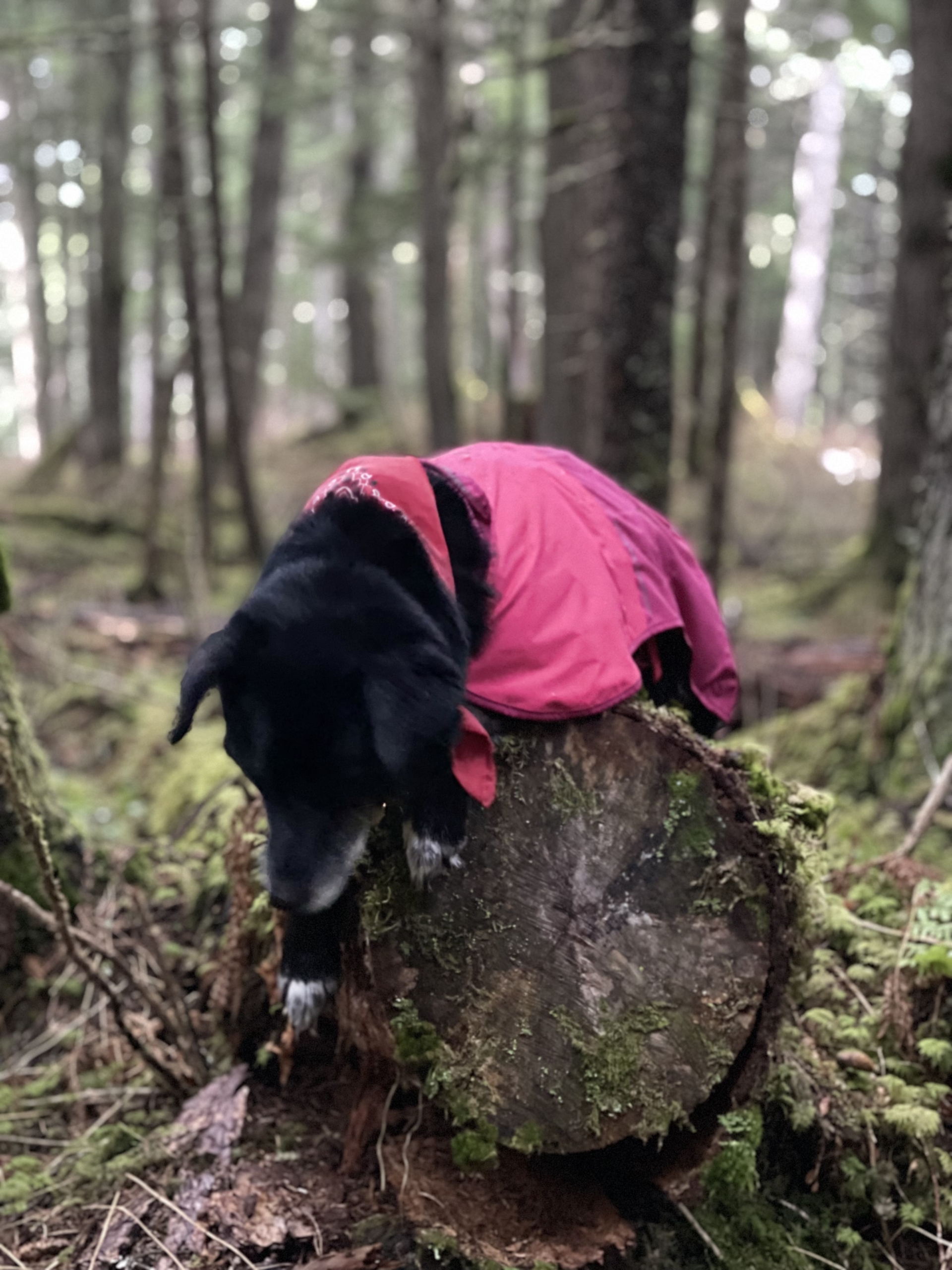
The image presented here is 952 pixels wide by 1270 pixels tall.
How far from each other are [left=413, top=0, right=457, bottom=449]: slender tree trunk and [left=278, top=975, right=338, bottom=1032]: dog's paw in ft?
32.8

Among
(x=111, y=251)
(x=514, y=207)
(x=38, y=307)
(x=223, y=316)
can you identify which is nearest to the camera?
(x=223, y=316)

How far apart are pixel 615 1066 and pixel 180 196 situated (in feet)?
33.2

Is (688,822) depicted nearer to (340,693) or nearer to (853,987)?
(340,693)

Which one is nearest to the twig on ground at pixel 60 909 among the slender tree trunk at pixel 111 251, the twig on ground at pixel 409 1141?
the twig on ground at pixel 409 1141

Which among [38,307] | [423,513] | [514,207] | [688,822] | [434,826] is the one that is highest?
[423,513]

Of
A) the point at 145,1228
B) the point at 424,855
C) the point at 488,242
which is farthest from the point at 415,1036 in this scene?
the point at 488,242

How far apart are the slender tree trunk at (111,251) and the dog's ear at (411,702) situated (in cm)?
1655

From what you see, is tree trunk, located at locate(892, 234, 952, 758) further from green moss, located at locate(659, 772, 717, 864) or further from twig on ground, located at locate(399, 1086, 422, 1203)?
twig on ground, located at locate(399, 1086, 422, 1203)

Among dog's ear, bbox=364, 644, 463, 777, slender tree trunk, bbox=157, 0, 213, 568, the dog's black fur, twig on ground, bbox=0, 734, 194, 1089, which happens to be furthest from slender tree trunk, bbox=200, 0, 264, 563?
dog's ear, bbox=364, 644, 463, 777

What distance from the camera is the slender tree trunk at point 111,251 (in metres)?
16.5

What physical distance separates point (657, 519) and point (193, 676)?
1.85 m

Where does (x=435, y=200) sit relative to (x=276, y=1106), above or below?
above

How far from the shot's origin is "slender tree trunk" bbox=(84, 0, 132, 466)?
54.1 ft

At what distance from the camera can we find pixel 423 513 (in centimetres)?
269
